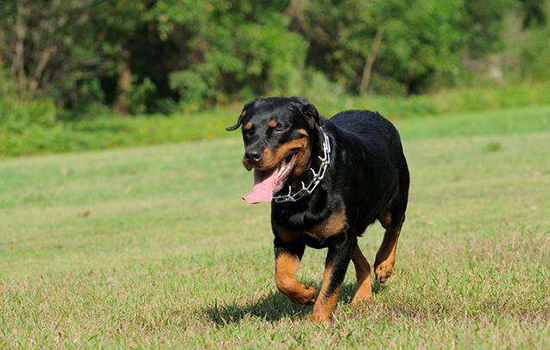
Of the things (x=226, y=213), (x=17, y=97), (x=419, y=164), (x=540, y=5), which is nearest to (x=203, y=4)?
(x=17, y=97)

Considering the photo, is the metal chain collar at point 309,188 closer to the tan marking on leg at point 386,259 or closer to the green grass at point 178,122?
the tan marking on leg at point 386,259

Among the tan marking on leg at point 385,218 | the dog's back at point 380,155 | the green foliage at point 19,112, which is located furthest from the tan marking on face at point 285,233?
the green foliage at point 19,112

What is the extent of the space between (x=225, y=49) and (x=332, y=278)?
→ 110 feet

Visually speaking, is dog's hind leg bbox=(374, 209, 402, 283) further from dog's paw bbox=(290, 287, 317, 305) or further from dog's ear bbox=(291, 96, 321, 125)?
dog's ear bbox=(291, 96, 321, 125)

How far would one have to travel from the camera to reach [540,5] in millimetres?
59156

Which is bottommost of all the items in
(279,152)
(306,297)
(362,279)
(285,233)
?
(362,279)

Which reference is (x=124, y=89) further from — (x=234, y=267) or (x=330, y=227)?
(x=330, y=227)

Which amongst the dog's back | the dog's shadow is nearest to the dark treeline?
the dog's back

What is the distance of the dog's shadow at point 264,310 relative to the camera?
19.3 ft

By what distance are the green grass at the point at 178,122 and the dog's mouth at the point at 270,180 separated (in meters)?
22.7

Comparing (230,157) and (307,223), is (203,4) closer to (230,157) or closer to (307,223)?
(230,157)

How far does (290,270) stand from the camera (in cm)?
557

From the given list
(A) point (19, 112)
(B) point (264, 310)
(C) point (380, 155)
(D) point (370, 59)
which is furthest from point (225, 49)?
(B) point (264, 310)

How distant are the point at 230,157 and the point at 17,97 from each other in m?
12.8
